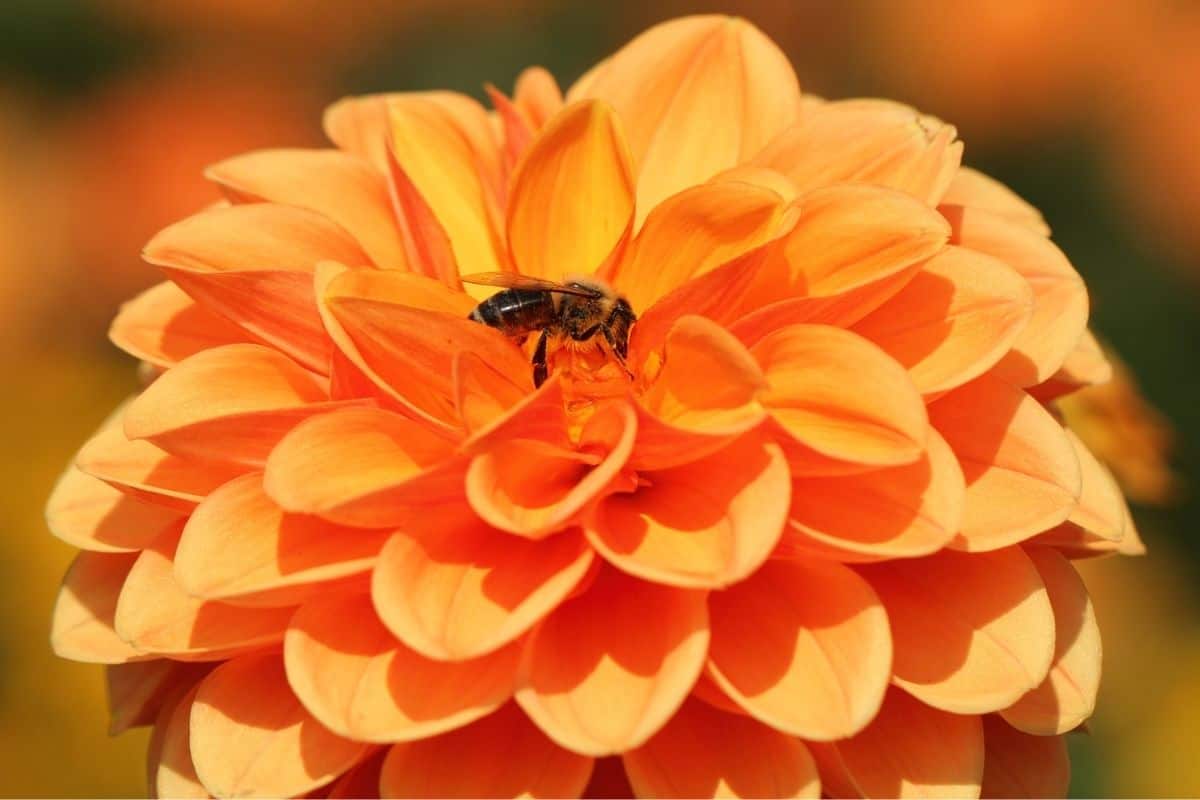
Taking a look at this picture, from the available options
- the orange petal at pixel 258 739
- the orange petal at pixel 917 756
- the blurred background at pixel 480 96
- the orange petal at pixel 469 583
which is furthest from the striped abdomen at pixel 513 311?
the blurred background at pixel 480 96

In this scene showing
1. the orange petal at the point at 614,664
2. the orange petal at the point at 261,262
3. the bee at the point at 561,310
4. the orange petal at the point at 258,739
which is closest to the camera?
the orange petal at the point at 614,664

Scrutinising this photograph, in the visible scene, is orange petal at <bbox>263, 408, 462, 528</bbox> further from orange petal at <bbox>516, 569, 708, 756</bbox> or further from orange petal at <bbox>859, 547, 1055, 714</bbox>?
orange petal at <bbox>859, 547, 1055, 714</bbox>

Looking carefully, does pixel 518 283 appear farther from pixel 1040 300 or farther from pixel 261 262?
pixel 1040 300

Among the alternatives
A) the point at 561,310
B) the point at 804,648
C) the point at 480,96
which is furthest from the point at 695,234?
the point at 480,96

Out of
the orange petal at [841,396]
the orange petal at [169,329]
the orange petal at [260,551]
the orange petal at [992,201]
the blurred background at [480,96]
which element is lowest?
the blurred background at [480,96]

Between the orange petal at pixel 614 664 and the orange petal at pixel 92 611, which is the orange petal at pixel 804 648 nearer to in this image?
the orange petal at pixel 614 664

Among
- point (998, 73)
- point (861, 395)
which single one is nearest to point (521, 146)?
point (861, 395)
